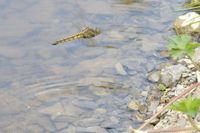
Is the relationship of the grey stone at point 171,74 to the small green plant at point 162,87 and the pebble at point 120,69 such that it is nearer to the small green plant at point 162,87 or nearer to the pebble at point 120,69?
the small green plant at point 162,87

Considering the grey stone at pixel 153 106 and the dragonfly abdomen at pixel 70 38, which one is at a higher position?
the dragonfly abdomen at pixel 70 38

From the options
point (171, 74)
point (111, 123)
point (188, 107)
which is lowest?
point (111, 123)

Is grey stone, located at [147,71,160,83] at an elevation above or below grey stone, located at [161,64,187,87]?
below

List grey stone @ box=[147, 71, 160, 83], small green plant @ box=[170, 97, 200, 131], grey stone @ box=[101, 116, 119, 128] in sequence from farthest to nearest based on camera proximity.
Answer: grey stone @ box=[147, 71, 160, 83], grey stone @ box=[101, 116, 119, 128], small green plant @ box=[170, 97, 200, 131]

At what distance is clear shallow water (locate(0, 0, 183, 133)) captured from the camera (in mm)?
3271

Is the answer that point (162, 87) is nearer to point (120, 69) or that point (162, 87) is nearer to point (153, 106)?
point (153, 106)

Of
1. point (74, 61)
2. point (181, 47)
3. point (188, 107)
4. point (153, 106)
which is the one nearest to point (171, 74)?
point (153, 106)

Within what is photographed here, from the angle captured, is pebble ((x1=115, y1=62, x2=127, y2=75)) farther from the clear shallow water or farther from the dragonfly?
the dragonfly

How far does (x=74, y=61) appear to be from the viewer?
396cm

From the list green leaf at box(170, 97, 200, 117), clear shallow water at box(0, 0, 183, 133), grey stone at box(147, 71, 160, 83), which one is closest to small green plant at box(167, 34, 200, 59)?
green leaf at box(170, 97, 200, 117)

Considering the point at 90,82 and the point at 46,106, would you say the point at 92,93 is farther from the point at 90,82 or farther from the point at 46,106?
the point at 46,106

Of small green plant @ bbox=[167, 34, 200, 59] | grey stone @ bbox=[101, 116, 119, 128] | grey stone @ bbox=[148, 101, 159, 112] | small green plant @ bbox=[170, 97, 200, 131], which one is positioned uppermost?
small green plant @ bbox=[167, 34, 200, 59]

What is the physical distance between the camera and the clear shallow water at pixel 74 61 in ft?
10.7

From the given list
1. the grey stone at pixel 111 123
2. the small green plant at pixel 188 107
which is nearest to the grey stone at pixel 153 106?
the grey stone at pixel 111 123
